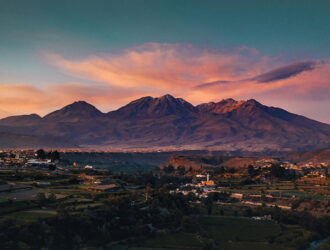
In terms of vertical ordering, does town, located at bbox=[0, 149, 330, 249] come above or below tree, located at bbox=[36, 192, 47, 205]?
below

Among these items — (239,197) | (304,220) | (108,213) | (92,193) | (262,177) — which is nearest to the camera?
(108,213)

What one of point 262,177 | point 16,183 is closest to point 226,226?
point 16,183

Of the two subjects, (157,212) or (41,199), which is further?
(157,212)

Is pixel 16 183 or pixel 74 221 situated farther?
pixel 16 183

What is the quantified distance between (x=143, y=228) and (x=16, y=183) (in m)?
25.2

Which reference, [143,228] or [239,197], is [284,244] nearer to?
[143,228]

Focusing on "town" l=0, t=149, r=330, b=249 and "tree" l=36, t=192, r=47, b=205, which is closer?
"town" l=0, t=149, r=330, b=249

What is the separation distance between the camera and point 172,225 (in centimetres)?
5869

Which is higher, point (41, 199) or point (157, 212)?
point (41, 199)

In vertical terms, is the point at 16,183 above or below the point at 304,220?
above

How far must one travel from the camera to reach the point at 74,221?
45156mm

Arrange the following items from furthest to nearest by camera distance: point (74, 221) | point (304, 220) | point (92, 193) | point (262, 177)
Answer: point (262, 177) < point (304, 220) < point (92, 193) < point (74, 221)

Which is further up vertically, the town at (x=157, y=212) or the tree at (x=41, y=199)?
the tree at (x=41, y=199)

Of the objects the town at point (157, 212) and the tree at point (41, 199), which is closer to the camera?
the town at point (157, 212)
